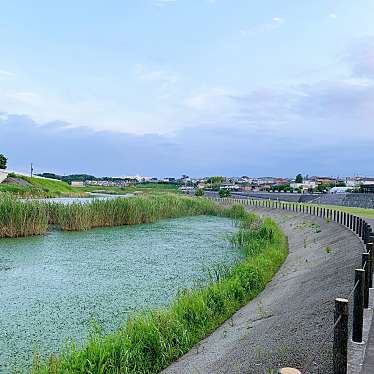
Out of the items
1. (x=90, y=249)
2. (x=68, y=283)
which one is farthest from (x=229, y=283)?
(x=90, y=249)

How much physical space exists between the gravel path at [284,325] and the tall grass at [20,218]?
12068 millimetres

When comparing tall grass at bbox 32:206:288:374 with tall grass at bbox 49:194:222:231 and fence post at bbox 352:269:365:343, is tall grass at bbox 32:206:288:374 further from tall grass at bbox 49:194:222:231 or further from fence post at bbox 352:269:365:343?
tall grass at bbox 49:194:222:231

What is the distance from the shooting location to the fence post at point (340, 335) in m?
3.29

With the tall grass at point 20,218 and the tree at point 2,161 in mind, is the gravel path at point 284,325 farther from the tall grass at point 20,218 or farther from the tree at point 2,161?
the tree at point 2,161

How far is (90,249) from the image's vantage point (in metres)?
16.5

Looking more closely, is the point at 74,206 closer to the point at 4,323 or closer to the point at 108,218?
the point at 108,218

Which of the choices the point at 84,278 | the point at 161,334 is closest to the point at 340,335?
Answer: the point at 161,334

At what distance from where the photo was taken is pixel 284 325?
601 cm

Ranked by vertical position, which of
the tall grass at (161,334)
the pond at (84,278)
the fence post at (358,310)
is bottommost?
the pond at (84,278)

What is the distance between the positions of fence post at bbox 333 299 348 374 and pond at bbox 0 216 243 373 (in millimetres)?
4432

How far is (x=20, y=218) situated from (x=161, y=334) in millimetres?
14307

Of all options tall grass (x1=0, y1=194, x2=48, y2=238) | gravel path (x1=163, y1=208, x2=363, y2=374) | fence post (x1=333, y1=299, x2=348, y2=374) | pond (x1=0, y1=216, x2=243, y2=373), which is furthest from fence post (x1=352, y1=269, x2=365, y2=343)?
tall grass (x1=0, y1=194, x2=48, y2=238)

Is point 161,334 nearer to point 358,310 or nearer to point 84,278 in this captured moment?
point 358,310

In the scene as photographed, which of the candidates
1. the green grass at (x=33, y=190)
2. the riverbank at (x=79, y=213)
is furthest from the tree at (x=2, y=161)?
the riverbank at (x=79, y=213)
